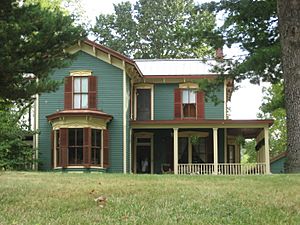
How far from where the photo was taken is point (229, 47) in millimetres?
19062

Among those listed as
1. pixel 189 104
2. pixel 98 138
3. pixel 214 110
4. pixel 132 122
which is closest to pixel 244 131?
pixel 214 110

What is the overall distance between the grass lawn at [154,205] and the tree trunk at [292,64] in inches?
110

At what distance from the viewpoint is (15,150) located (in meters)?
24.2

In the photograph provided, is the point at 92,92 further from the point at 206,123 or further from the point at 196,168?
the point at 196,168

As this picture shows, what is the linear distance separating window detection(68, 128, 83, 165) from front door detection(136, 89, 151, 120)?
428cm

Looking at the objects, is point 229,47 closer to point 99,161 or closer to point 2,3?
point 99,161

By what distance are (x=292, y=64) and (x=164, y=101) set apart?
47.0 ft

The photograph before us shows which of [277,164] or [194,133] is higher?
[194,133]

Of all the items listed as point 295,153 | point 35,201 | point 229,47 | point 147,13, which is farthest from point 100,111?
point 147,13

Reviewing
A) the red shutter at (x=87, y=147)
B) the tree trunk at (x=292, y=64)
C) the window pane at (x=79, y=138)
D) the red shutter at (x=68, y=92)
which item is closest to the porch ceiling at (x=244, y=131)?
the red shutter at (x=87, y=147)

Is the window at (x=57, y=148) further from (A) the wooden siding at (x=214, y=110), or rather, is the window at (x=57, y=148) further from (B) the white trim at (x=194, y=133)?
(A) the wooden siding at (x=214, y=110)

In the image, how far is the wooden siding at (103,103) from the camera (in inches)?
958

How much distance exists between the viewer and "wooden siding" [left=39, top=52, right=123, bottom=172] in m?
24.3

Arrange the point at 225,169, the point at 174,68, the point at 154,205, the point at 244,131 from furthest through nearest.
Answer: the point at 244,131
the point at 174,68
the point at 225,169
the point at 154,205
